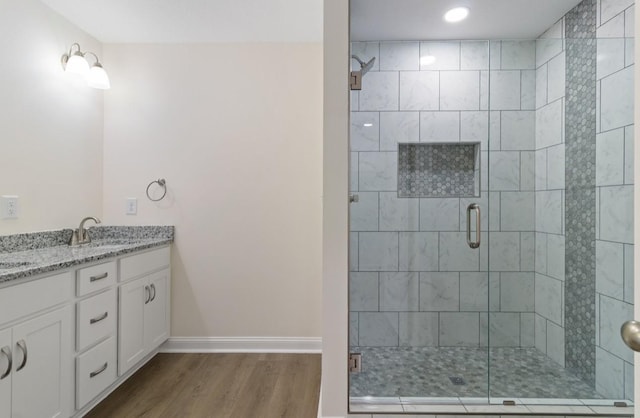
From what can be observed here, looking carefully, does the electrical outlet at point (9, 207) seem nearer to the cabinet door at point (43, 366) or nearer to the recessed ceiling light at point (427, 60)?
the cabinet door at point (43, 366)

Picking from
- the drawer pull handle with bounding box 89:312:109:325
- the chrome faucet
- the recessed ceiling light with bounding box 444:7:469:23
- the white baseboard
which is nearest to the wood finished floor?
the white baseboard

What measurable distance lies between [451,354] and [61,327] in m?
2.20

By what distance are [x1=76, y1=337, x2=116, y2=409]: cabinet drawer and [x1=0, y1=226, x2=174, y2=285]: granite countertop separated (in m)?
0.49

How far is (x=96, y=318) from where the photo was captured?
6.36ft

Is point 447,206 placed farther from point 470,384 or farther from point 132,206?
point 132,206

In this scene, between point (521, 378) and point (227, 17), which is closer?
point (521, 378)

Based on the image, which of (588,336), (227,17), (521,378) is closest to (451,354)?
(521,378)

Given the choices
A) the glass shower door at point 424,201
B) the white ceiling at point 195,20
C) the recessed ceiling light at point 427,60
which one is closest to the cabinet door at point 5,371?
the glass shower door at point 424,201

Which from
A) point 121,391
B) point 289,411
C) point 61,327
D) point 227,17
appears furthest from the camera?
point 227,17

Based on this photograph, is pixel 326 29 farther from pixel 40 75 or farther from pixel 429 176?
pixel 40 75

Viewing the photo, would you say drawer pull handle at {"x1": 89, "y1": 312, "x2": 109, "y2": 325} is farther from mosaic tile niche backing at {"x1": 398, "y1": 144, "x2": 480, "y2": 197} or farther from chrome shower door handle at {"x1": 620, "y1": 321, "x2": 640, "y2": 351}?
chrome shower door handle at {"x1": 620, "y1": 321, "x2": 640, "y2": 351}

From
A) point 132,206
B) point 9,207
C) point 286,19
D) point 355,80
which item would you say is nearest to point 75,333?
point 9,207

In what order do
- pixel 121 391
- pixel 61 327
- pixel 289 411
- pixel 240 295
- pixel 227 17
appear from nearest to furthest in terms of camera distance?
pixel 61 327 → pixel 289 411 → pixel 121 391 → pixel 227 17 → pixel 240 295

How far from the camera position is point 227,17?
8.09ft
